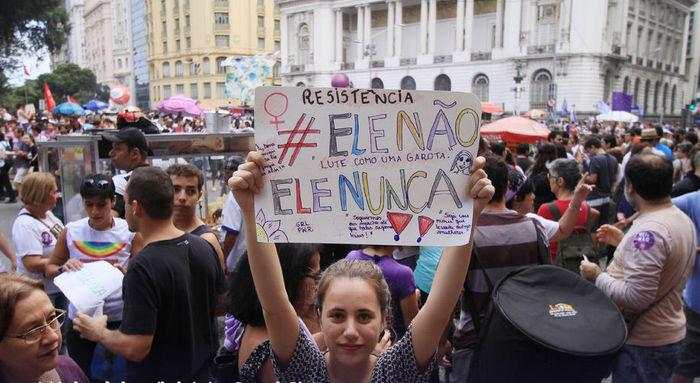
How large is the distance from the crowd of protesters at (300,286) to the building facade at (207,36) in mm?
65931

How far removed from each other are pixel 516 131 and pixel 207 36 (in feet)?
214

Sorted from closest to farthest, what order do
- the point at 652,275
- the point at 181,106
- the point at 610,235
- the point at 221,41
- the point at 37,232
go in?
the point at 652,275 < the point at 610,235 < the point at 37,232 < the point at 181,106 < the point at 221,41

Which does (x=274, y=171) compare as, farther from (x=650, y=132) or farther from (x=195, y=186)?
(x=650, y=132)

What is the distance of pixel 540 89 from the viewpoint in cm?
4422

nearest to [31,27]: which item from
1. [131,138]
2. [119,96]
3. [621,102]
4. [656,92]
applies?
[119,96]

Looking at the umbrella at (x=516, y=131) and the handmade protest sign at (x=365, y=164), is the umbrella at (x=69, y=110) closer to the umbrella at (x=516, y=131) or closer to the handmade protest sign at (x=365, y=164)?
the umbrella at (x=516, y=131)

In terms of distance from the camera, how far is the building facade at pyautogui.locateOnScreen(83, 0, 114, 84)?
95.9m

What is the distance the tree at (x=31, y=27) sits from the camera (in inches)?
754

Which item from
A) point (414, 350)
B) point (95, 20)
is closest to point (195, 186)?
point (414, 350)

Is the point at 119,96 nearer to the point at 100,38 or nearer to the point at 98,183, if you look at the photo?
the point at 98,183

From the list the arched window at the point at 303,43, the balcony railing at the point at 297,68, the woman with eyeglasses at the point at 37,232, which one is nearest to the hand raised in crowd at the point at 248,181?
the woman with eyeglasses at the point at 37,232

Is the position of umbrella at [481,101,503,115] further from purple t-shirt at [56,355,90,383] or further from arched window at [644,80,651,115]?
arched window at [644,80,651,115]

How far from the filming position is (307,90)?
175 centimetres

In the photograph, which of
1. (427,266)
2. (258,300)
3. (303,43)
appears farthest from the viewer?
(303,43)
